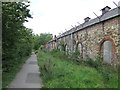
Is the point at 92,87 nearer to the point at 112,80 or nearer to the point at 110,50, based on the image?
the point at 112,80

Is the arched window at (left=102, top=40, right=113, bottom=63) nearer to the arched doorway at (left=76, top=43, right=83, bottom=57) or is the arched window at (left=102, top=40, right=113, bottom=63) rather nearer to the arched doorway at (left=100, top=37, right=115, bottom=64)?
the arched doorway at (left=100, top=37, right=115, bottom=64)

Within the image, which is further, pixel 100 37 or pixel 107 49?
pixel 100 37

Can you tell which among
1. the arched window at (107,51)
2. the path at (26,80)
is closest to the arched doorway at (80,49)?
the arched window at (107,51)

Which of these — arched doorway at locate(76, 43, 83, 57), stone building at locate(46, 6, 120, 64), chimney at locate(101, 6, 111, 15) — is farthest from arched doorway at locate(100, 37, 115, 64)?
arched doorway at locate(76, 43, 83, 57)

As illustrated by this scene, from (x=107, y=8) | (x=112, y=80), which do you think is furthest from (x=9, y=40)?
(x=107, y=8)

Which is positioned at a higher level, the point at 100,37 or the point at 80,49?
the point at 100,37

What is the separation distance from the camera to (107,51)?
10.7 metres

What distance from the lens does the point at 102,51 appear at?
37.5ft

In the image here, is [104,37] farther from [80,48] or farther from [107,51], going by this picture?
[80,48]

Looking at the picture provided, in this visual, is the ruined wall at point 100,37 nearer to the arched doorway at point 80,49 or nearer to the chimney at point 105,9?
the arched doorway at point 80,49

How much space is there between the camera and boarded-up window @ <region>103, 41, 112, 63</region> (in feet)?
34.0

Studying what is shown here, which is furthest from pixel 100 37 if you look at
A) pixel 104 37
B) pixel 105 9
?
pixel 105 9

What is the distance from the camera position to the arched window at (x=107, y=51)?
10.4 meters

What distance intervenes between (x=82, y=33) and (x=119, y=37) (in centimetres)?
605
